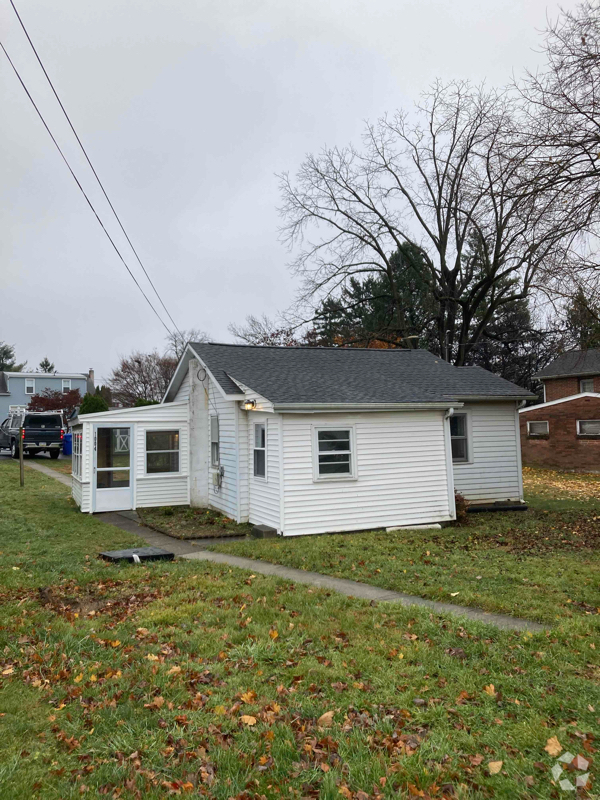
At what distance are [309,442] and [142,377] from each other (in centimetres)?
4006

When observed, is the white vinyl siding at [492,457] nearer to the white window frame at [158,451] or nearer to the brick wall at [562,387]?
the white window frame at [158,451]

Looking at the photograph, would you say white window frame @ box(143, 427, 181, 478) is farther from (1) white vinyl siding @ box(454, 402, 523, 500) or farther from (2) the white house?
(1) white vinyl siding @ box(454, 402, 523, 500)

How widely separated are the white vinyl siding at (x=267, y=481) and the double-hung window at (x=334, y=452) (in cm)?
92

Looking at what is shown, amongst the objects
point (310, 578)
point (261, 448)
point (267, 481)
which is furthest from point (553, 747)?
point (261, 448)

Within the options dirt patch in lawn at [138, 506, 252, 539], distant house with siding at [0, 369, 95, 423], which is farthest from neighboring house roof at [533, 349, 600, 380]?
distant house with siding at [0, 369, 95, 423]

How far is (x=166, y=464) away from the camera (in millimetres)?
16500

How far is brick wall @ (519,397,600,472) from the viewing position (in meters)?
27.0

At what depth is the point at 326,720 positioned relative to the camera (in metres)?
4.26

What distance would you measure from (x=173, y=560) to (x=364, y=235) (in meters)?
27.4

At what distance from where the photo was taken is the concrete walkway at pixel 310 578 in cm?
645

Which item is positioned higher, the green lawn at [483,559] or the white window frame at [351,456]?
the white window frame at [351,456]

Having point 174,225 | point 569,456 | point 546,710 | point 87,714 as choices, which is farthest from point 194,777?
point 569,456

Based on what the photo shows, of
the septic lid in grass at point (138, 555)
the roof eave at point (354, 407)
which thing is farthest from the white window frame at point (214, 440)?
the septic lid in grass at point (138, 555)

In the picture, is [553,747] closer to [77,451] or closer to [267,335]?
[77,451]
